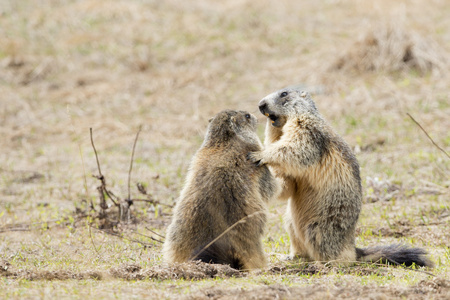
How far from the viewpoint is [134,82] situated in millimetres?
17219

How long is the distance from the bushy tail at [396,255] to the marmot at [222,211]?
51.7 inches

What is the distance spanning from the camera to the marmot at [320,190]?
5965 millimetres

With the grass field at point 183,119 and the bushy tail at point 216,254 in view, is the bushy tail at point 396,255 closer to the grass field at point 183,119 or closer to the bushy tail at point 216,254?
the grass field at point 183,119

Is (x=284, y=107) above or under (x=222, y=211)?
above

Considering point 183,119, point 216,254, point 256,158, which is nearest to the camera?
point 216,254

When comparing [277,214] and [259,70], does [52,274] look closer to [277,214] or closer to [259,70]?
[277,214]

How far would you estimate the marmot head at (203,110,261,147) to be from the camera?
595cm

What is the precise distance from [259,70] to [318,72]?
7.99 ft

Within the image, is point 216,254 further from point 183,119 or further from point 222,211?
point 183,119

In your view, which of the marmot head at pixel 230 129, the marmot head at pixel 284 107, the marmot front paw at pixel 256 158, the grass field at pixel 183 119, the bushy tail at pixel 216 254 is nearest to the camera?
the grass field at pixel 183 119

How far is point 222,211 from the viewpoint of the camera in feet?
17.6

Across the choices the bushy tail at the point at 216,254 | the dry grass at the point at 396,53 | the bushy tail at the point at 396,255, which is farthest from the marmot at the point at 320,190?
the dry grass at the point at 396,53

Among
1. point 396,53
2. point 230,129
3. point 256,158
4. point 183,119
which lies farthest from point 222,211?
point 396,53

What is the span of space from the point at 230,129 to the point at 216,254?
4.58ft
